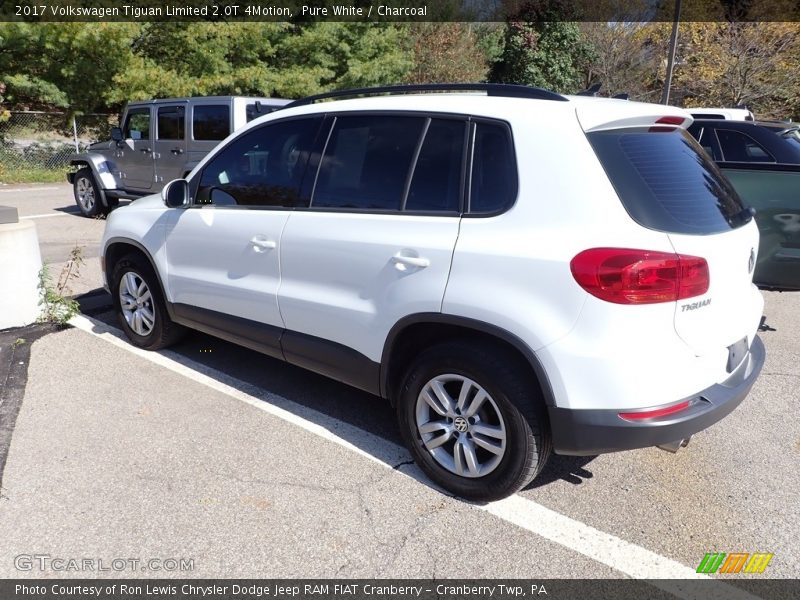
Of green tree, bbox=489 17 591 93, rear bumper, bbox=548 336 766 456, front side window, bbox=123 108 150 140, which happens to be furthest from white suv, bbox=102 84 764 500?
green tree, bbox=489 17 591 93

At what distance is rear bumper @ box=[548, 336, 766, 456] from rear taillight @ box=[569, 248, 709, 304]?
0.46m

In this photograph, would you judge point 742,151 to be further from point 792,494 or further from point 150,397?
point 150,397

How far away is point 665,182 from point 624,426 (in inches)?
41.3

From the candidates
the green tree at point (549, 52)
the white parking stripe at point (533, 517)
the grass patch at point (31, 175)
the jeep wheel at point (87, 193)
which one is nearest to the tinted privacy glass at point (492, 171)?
the white parking stripe at point (533, 517)

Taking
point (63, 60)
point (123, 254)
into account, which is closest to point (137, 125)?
point (123, 254)

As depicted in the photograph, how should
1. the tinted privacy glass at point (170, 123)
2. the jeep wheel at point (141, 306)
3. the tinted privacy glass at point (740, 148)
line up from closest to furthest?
the jeep wheel at point (141, 306), the tinted privacy glass at point (740, 148), the tinted privacy glass at point (170, 123)

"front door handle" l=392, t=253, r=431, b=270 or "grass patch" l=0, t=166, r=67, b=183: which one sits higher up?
"front door handle" l=392, t=253, r=431, b=270

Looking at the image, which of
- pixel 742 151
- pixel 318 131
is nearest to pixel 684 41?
pixel 742 151

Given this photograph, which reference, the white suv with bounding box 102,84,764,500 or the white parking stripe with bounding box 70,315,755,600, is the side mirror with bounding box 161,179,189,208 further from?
the white parking stripe with bounding box 70,315,755,600

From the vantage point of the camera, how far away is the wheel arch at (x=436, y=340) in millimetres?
2607

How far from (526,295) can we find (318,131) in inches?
66.5

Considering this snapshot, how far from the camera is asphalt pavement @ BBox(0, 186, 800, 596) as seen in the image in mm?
2629

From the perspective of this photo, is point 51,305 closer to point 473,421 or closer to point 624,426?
point 473,421

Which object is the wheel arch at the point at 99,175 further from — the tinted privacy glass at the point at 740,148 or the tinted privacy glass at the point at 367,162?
the tinted privacy glass at the point at 740,148
